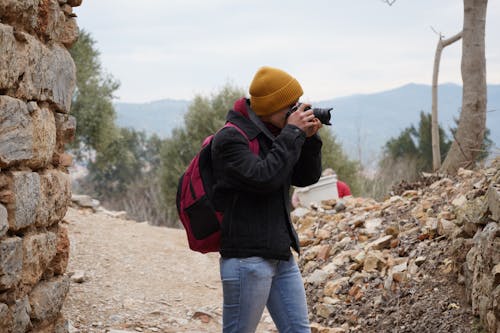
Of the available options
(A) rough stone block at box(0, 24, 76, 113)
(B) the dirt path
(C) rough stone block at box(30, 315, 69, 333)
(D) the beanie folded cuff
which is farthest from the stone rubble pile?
(A) rough stone block at box(0, 24, 76, 113)

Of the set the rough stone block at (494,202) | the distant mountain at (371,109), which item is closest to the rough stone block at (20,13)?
the rough stone block at (494,202)

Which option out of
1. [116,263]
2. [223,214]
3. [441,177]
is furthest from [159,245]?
[223,214]

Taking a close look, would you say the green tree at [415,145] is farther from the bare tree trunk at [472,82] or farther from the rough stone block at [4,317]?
the rough stone block at [4,317]

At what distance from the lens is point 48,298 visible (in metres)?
3.88

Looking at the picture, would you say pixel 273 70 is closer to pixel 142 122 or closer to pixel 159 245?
pixel 159 245

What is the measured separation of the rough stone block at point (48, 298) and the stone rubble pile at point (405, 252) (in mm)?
2486

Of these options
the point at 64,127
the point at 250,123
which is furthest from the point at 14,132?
the point at 250,123

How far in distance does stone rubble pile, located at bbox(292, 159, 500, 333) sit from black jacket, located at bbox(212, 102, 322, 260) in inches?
70.6

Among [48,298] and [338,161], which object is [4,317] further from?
[338,161]

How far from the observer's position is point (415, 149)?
105ft

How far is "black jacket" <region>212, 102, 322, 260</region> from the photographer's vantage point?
126 inches

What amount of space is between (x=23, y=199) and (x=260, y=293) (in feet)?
4.07

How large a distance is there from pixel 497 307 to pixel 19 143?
9.52 ft

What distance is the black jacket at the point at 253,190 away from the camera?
3.19 meters
